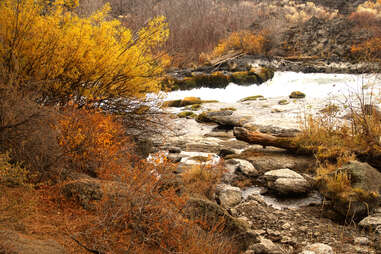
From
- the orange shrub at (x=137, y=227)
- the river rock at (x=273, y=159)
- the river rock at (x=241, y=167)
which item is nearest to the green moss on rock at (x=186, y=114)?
the river rock at (x=273, y=159)

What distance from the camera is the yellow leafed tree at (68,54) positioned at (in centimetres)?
478

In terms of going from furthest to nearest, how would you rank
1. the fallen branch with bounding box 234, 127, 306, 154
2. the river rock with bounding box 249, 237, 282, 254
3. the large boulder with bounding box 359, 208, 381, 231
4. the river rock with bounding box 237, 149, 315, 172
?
the fallen branch with bounding box 234, 127, 306, 154
the river rock with bounding box 237, 149, 315, 172
the large boulder with bounding box 359, 208, 381, 231
the river rock with bounding box 249, 237, 282, 254

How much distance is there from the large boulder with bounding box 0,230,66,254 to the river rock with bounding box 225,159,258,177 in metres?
4.22

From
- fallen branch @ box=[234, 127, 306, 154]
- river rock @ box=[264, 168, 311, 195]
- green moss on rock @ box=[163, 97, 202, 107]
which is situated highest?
river rock @ box=[264, 168, 311, 195]

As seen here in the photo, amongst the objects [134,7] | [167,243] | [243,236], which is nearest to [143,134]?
[243,236]

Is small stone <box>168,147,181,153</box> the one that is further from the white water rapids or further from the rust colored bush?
the white water rapids

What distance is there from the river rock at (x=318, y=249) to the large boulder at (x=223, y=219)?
0.59 metres

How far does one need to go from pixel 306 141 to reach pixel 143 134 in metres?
3.88

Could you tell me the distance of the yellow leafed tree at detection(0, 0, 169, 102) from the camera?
478 cm

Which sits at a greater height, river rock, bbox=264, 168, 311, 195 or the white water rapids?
river rock, bbox=264, 168, 311, 195

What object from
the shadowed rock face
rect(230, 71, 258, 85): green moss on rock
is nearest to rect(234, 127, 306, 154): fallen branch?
rect(230, 71, 258, 85): green moss on rock

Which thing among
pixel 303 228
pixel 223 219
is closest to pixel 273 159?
pixel 303 228

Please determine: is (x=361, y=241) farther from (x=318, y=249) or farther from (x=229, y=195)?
(x=229, y=195)

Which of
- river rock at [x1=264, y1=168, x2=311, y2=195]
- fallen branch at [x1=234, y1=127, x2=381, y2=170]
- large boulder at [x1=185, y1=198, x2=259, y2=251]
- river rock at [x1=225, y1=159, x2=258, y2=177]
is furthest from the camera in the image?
river rock at [x1=225, y1=159, x2=258, y2=177]
